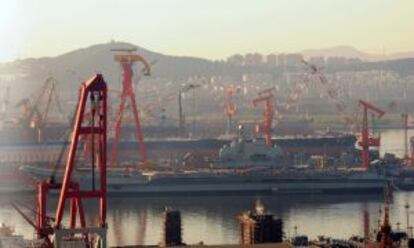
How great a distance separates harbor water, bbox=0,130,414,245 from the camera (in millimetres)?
20188

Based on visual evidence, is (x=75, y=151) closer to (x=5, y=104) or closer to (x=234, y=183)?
(x=234, y=183)

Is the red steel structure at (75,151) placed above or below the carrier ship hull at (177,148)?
above

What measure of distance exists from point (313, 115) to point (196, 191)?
35.8 m

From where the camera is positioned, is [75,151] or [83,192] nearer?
[83,192]

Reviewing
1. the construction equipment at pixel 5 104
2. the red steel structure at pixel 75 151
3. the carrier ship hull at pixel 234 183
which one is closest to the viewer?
the red steel structure at pixel 75 151

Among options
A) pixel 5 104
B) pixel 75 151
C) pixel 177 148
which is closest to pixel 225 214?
pixel 75 151

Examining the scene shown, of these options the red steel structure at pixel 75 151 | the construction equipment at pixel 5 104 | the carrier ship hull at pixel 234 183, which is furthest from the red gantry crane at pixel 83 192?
the construction equipment at pixel 5 104

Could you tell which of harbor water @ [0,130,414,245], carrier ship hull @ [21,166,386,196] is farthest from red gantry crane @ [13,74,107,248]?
carrier ship hull @ [21,166,386,196]

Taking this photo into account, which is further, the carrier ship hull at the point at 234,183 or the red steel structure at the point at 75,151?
the carrier ship hull at the point at 234,183

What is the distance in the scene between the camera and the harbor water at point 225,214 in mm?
20188

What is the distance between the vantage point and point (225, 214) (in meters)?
23.1

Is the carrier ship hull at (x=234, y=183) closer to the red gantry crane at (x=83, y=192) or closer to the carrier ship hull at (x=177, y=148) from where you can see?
the carrier ship hull at (x=177, y=148)

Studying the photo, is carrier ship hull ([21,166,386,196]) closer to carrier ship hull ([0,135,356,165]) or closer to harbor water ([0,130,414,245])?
harbor water ([0,130,414,245])

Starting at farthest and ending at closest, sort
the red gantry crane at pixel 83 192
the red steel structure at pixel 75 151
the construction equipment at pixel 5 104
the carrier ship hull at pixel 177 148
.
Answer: the construction equipment at pixel 5 104 → the carrier ship hull at pixel 177 148 → the red steel structure at pixel 75 151 → the red gantry crane at pixel 83 192
